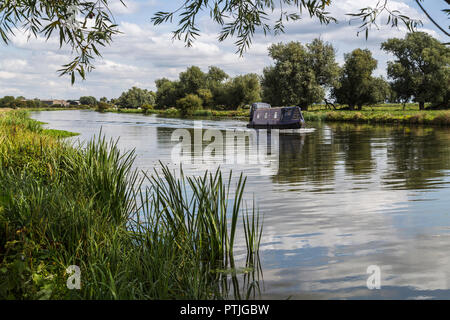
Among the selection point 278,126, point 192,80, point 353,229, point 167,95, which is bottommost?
point 353,229

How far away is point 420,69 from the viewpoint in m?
64.1

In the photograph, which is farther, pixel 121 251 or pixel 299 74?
pixel 299 74

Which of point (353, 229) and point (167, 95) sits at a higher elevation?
point (167, 95)

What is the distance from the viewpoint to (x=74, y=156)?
979cm

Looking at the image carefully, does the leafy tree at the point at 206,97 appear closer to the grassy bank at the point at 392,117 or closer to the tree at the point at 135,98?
the grassy bank at the point at 392,117

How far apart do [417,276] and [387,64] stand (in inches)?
2588

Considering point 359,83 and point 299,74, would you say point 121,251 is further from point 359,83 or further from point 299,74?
point 359,83

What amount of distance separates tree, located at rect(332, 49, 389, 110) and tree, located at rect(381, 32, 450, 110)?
2.65m

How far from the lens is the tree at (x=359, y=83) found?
2628 inches

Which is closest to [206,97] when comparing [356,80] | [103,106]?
[356,80]

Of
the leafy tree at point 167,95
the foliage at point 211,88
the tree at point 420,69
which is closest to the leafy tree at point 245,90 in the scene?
the foliage at point 211,88

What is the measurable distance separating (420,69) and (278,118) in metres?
33.3
